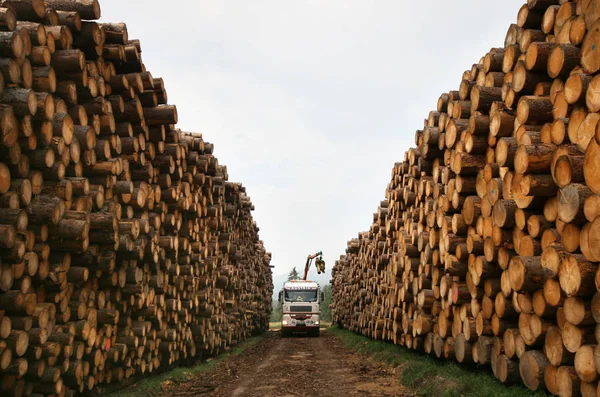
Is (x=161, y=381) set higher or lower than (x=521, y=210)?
lower

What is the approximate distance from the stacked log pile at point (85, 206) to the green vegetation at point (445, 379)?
5.17 m

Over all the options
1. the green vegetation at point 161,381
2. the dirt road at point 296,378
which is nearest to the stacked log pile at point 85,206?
the green vegetation at point 161,381

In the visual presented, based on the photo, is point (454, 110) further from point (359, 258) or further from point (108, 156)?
point (359, 258)

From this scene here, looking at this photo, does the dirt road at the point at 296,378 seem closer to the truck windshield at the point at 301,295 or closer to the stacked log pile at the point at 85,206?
the stacked log pile at the point at 85,206

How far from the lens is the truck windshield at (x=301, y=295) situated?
2917 cm

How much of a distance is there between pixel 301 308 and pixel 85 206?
22.3m

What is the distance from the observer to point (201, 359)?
15695 mm

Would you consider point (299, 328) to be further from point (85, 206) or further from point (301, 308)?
point (85, 206)

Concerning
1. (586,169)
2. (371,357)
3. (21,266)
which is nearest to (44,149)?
(21,266)

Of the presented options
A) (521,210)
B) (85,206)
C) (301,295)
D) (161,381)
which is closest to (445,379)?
(521,210)

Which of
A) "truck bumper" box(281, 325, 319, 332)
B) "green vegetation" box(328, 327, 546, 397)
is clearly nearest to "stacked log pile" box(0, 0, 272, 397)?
"green vegetation" box(328, 327, 546, 397)

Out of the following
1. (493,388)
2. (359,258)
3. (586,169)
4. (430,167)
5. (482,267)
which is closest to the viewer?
(586,169)

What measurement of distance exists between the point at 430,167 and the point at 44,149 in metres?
8.14

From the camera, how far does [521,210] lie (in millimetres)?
6793
